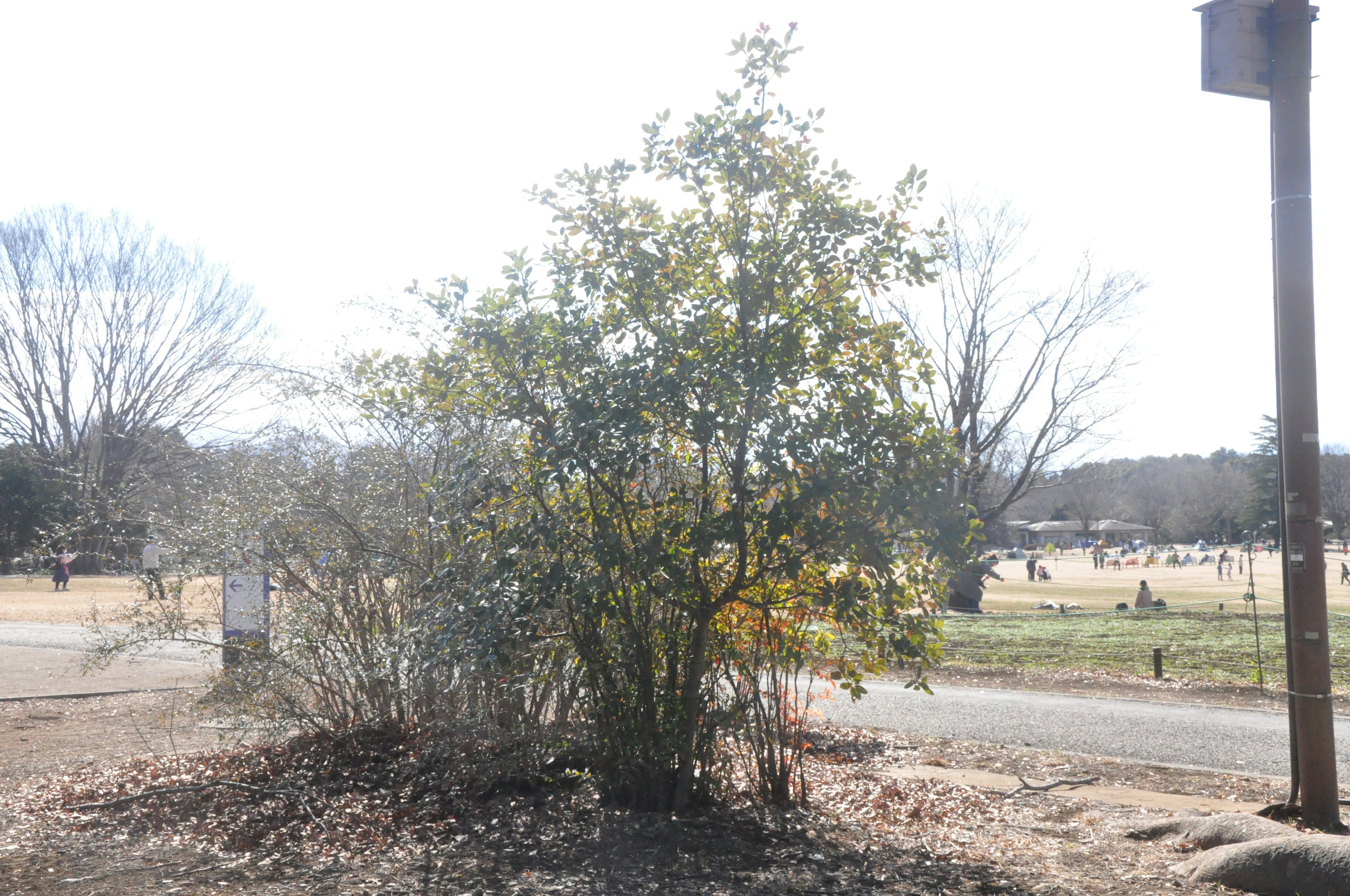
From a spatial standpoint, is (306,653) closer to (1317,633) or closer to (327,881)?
(327,881)

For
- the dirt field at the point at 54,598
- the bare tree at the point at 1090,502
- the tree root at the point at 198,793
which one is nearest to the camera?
the tree root at the point at 198,793

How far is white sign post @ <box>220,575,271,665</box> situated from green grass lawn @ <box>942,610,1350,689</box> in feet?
20.7

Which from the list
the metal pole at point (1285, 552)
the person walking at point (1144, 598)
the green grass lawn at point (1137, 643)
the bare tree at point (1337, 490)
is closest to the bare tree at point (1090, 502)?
the bare tree at point (1337, 490)

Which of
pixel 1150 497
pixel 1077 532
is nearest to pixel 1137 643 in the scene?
pixel 1150 497

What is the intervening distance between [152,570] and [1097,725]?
797cm

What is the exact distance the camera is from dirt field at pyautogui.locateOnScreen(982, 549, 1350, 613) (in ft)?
108

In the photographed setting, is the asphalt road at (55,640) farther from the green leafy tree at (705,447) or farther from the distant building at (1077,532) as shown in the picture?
the distant building at (1077,532)

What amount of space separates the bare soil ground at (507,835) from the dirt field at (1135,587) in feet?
66.6

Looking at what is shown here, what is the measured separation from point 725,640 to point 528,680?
99cm

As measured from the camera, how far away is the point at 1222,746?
8.43 m

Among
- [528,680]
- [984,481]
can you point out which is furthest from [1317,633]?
[984,481]

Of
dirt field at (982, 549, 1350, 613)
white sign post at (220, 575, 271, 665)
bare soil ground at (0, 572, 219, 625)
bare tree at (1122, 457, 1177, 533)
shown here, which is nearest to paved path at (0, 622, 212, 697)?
bare soil ground at (0, 572, 219, 625)

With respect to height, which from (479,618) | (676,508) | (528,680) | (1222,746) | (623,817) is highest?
(676,508)

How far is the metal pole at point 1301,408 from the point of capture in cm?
507
